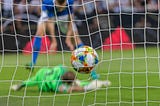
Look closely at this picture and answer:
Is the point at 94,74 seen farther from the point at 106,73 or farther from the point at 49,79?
the point at 106,73

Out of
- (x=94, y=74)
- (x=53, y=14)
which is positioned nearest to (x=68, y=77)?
(x=94, y=74)

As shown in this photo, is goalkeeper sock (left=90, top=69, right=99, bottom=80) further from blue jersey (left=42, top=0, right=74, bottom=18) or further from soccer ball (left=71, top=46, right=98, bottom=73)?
blue jersey (left=42, top=0, right=74, bottom=18)

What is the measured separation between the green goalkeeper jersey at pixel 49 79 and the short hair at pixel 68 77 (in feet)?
0.17

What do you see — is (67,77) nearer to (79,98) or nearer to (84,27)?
(79,98)

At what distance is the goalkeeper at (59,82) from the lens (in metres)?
5.31

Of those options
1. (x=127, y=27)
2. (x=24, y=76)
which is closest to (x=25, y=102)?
(x=24, y=76)

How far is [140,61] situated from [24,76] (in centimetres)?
234

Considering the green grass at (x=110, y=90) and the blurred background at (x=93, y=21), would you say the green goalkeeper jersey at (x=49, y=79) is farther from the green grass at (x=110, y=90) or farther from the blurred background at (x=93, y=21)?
the blurred background at (x=93, y=21)

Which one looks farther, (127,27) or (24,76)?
(127,27)

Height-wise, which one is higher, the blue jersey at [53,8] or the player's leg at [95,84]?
the blue jersey at [53,8]

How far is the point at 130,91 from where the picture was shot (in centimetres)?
558

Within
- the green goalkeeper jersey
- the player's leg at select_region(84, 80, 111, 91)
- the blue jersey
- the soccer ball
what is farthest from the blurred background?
Answer: the soccer ball

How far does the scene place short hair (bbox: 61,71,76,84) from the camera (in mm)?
5208

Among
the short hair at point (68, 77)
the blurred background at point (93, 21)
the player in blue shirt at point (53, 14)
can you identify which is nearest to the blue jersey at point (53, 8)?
the player in blue shirt at point (53, 14)
